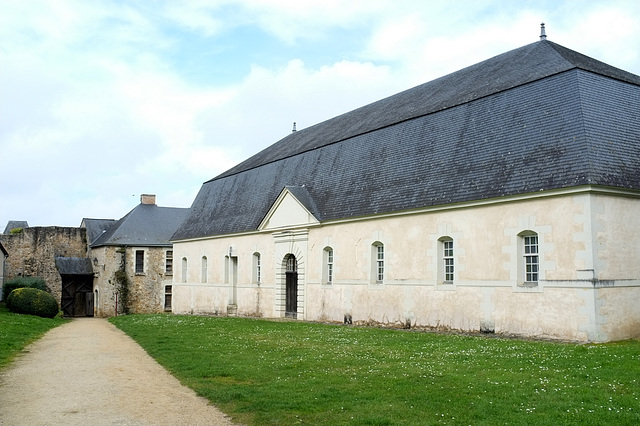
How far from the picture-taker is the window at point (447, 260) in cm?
1888

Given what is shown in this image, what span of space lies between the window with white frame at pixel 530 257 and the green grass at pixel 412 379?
1918mm

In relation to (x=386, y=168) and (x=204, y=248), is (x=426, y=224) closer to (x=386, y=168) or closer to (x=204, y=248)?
(x=386, y=168)

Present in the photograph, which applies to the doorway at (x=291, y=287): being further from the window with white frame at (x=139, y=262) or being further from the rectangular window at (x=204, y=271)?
the window with white frame at (x=139, y=262)

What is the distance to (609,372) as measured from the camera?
32.7 feet

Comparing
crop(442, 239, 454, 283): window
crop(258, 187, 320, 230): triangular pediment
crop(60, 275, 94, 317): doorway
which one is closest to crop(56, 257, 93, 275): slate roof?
crop(60, 275, 94, 317): doorway

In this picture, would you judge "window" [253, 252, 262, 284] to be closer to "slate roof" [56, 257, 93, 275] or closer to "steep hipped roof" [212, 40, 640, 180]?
"steep hipped roof" [212, 40, 640, 180]

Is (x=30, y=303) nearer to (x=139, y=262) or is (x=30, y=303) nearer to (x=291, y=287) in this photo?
(x=139, y=262)

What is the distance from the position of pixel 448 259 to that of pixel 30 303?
22.3 m

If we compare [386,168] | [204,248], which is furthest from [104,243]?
[386,168]

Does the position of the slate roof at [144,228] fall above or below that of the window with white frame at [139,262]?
above

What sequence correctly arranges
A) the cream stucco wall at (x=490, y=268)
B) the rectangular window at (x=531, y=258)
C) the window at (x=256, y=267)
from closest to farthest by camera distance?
the cream stucco wall at (x=490, y=268) < the rectangular window at (x=531, y=258) < the window at (x=256, y=267)

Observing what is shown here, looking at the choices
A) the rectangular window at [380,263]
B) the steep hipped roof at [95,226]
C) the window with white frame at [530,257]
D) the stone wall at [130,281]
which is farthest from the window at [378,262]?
the steep hipped roof at [95,226]

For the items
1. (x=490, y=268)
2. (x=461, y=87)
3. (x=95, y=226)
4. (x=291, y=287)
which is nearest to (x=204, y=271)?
(x=291, y=287)

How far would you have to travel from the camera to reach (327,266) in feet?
80.1
